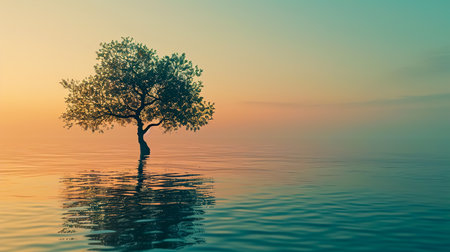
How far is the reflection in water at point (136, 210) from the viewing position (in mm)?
14469

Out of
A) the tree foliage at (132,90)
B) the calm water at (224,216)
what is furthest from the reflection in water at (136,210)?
the tree foliage at (132,90)

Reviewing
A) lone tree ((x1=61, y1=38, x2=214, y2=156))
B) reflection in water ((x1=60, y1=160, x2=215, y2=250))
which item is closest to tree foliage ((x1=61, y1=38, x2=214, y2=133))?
lone tree ((x1=61, y1=38, x2=214, y2=156))

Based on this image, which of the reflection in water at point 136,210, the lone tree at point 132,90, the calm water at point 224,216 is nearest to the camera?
the calm water at point 224,216

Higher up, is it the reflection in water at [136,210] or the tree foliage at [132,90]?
the tree foliage at [132,90]

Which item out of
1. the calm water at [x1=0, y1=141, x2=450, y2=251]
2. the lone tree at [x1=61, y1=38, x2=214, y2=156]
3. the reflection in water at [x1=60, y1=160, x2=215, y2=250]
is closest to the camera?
the calm water at [x1=0, y1=141, x2=450, y2=251]

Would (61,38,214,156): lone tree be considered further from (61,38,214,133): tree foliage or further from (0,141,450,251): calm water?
(0,141,450,251): calm water

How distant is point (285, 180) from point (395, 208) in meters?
14.0

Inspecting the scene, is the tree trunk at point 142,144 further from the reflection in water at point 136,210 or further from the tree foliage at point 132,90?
the reflection in water at point 136,210

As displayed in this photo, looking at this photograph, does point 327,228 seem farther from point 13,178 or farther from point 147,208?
point 13,178

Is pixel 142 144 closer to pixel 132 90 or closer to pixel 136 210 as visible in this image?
pixel 132 90

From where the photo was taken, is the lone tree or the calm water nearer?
the calm water

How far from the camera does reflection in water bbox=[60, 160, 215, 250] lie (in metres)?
14.5

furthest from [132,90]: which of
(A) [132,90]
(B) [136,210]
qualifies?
(B) [136,210]

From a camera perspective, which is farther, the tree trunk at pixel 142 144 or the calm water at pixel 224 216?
the tree trunk at pixel 142 144
